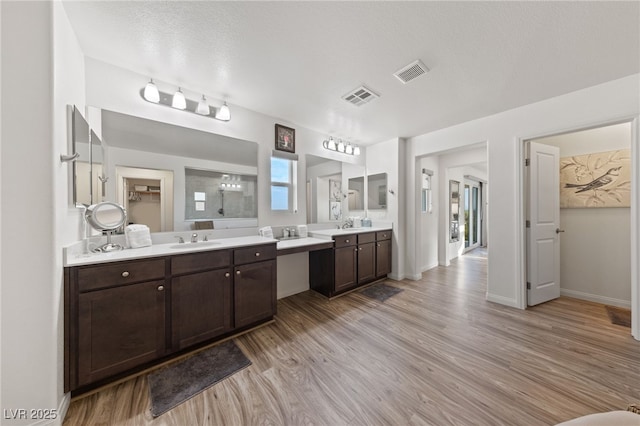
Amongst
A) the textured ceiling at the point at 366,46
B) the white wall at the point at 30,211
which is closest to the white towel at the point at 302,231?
the textured ceiling at the point at 366,46

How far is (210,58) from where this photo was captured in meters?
1.78

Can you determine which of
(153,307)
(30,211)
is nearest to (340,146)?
(153,307)

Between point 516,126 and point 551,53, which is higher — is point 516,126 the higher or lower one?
the lower one

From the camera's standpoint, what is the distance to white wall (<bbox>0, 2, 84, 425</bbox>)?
1.11 meters

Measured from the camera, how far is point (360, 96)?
2.38 metres

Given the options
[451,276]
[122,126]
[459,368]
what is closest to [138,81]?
[122,126]

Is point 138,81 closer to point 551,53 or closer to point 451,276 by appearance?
point 551,53

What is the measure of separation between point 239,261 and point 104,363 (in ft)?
3.49

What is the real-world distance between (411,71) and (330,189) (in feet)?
6.81

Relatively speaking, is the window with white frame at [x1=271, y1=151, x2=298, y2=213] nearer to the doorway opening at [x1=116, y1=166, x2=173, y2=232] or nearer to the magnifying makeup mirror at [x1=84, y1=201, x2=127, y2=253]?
the doorway opening at [x1=116, y1=166, x2=173, y2=232]

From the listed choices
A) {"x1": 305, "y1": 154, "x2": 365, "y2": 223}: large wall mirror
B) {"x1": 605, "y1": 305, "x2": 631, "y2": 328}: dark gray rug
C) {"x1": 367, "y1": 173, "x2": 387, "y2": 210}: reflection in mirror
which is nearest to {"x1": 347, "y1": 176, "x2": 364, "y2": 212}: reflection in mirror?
{"x1": 305, "y1": 154, "x2": 365, "y2": 223}: large wall mirror

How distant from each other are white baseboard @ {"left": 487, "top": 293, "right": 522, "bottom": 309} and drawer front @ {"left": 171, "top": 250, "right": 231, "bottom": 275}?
10.9 ft

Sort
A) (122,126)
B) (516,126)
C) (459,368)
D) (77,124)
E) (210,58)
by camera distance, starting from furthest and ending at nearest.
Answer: (516,126) → (122,126) → (210,58) → (459,368) → (77,124)

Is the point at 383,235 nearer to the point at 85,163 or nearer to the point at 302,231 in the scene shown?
the point at 302,231
